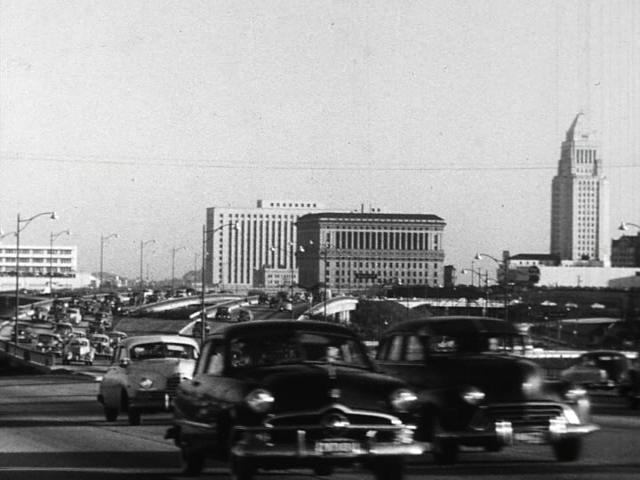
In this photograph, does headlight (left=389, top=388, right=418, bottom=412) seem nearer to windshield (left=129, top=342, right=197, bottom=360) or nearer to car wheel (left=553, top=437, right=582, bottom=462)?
car wheel (left=553, top=437, right=582, bottom=462)

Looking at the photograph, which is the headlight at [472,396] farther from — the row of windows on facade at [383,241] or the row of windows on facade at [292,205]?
the row of windows on facade at [292,205]

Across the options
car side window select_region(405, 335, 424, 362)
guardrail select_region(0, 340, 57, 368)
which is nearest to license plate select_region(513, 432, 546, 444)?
car side window select_region(405, 335, 424, 362)

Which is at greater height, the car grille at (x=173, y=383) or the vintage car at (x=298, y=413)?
the vintage car at (x=298, y=413)

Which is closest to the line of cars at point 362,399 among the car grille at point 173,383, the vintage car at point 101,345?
the car grille at point 173,383

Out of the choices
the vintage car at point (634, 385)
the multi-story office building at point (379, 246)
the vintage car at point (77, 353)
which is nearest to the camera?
the vintage car at point (634, 385)

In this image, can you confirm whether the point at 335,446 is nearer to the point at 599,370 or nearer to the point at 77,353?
the point at 599,370

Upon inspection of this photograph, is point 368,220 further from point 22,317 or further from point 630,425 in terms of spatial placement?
point 630,425

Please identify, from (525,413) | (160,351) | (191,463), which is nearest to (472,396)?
(525,413)
